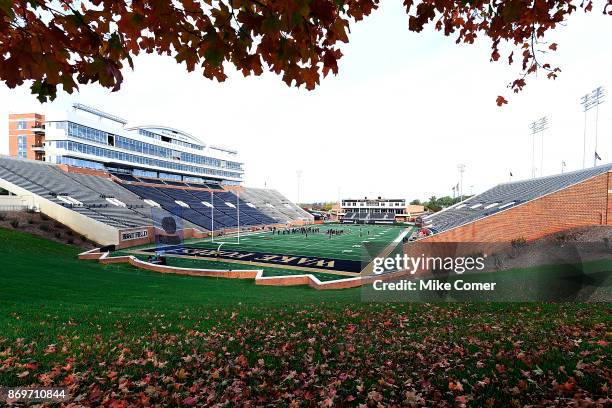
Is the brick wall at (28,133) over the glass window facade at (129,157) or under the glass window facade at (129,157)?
over

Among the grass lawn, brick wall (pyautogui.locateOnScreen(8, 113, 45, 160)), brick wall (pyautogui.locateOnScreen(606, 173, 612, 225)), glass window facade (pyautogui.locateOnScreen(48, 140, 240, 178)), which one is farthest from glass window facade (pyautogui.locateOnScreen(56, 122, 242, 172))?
brick wall (pyautogui.locateOnScreen(606, 173, 612, 225))

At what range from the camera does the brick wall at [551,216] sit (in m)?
21.6

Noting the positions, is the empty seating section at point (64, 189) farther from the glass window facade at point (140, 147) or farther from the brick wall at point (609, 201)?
the brick wall at point (609, 201)

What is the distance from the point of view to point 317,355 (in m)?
4.80

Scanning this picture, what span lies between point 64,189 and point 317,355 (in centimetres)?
4512

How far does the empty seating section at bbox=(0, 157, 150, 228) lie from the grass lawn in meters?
30.2

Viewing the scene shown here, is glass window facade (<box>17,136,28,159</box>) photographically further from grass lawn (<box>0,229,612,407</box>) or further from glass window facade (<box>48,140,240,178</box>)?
grass lawn (<box>0,229,612,407</box>)

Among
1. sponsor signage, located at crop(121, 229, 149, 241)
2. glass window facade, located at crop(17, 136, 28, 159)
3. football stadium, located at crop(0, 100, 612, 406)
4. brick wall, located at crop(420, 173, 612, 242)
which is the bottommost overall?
Answer: sponsor signage, located at crop(121, 229, 149, 241)

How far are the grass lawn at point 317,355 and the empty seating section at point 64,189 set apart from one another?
30.2 m

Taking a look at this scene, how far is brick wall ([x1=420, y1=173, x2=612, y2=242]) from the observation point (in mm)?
21641

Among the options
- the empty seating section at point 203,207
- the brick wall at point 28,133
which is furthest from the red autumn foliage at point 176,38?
the brick wall at point 28,133

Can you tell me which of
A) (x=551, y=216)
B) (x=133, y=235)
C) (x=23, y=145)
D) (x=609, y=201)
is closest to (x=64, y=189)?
(x=133, y=235)

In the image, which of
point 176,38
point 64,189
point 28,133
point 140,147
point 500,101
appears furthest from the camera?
point 140,147

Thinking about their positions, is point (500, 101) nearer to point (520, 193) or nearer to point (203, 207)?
point (520, 193)
